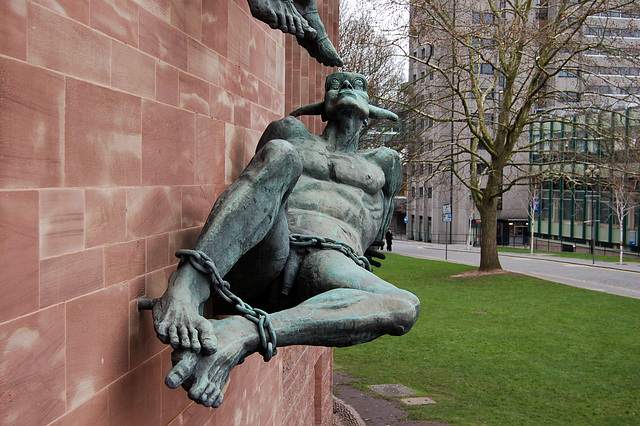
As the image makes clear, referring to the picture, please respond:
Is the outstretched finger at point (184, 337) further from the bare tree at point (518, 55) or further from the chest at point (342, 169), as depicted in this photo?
the bare tree at point (518, 55)

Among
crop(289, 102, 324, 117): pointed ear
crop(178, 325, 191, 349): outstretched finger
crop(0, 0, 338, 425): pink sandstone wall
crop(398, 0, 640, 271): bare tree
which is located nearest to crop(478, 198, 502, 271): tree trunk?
crop(398, 0, 640, 271): bare tree

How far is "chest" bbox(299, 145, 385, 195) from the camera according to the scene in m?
4.09

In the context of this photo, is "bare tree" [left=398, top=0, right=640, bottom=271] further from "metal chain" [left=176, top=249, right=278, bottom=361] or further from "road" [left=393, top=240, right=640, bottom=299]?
"metal chain" [left=176, top=249, right=278, bottom=361]

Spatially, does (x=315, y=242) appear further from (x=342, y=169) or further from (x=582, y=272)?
(x=582, y=272)

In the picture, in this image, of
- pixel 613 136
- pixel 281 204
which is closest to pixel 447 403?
pixel 281 204

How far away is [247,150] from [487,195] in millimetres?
20119

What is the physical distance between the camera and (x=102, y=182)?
8.24 feet

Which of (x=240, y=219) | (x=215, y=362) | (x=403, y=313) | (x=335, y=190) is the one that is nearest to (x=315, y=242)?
(x=335, y=190)

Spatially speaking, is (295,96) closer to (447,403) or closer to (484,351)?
(447,403)

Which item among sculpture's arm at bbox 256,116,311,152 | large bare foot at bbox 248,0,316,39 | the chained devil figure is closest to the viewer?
the chained devil figure

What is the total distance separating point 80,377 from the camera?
238 centimetres

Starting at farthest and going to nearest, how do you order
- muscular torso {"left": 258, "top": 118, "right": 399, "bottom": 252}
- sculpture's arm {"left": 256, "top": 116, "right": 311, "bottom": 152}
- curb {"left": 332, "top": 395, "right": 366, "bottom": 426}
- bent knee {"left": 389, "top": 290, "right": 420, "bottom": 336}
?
curb {"left": 332, "top": 395, "right": 366, "bottom": 426} < sculpture's arm {"left": 256, "top": 116, "right": 311, "bottom": 152} < muscular torso {"left": 258, "top": 118, "right": 399, "bottom": 252} < bent knee {"left": 389, "top": 290, "right": 420, "bottom": 336}

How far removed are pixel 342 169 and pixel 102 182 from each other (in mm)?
1897

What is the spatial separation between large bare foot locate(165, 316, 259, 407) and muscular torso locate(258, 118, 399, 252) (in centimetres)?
118
